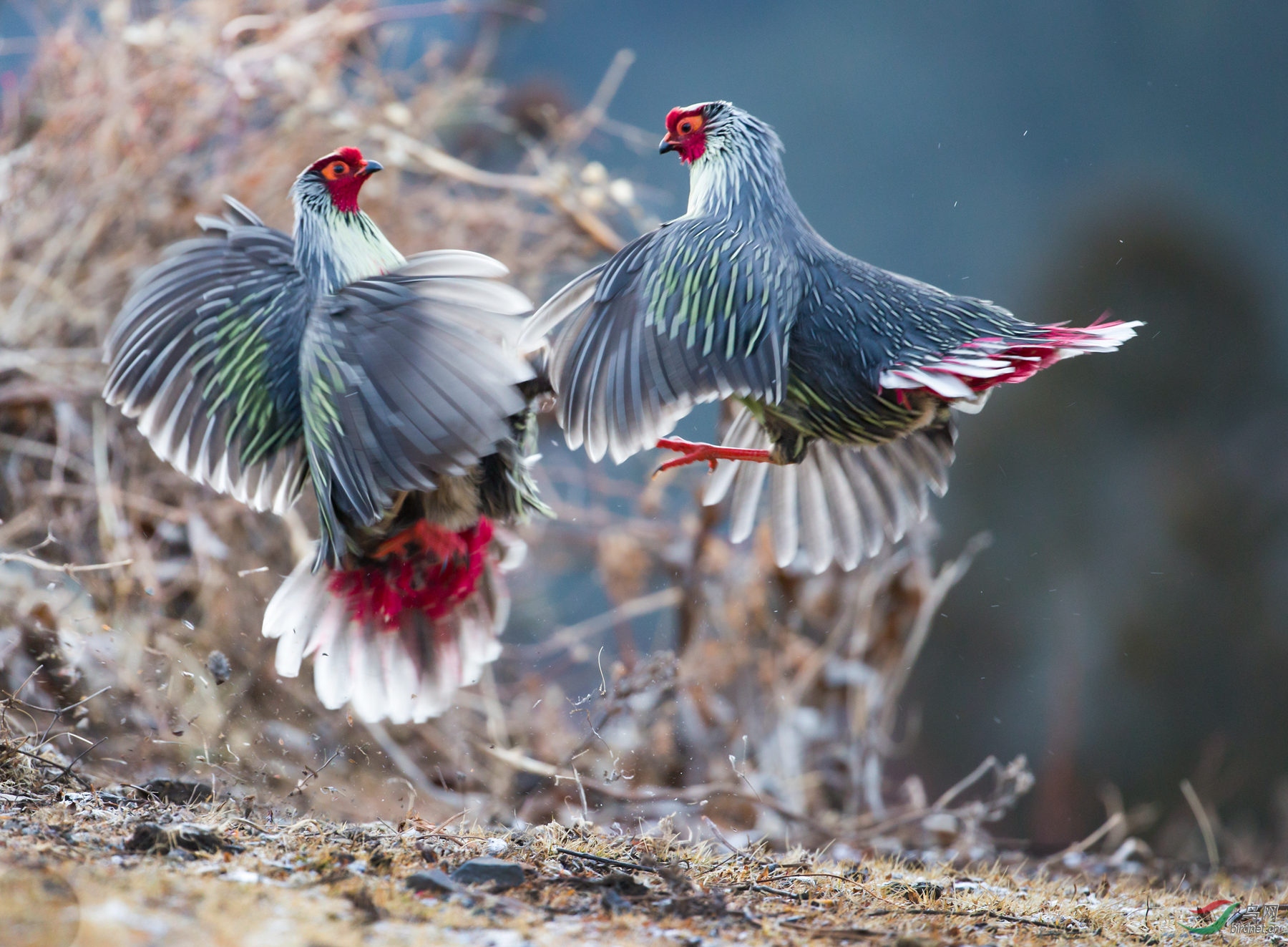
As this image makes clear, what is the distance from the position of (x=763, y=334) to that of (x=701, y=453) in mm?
447

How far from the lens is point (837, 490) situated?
3.29 m

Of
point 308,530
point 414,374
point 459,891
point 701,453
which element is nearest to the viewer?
point 459,891

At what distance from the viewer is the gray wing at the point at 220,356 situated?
120 inches

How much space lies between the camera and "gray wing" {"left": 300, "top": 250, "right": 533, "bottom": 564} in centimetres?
256

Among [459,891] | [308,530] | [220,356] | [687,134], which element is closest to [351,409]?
[220,356]

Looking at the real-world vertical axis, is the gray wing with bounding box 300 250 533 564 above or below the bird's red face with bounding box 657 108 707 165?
below

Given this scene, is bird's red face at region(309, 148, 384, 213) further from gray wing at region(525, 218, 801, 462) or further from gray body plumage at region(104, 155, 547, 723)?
gray wing at region(525, 218, 801, 462)

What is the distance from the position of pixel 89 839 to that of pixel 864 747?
139 inches

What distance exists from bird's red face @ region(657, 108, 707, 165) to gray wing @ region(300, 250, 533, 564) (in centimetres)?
80

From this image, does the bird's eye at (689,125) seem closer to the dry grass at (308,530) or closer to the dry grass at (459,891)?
the dry grass at (308,530)

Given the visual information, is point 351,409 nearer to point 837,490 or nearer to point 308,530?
point 837,490

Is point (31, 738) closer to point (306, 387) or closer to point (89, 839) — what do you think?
point (89, 839)

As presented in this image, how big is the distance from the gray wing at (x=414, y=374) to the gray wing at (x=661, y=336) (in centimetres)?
14

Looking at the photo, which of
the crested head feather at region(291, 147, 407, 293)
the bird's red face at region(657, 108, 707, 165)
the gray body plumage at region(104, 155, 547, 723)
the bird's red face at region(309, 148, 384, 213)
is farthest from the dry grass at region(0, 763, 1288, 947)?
the bird's red face at region(657, 108, 707, 165)
